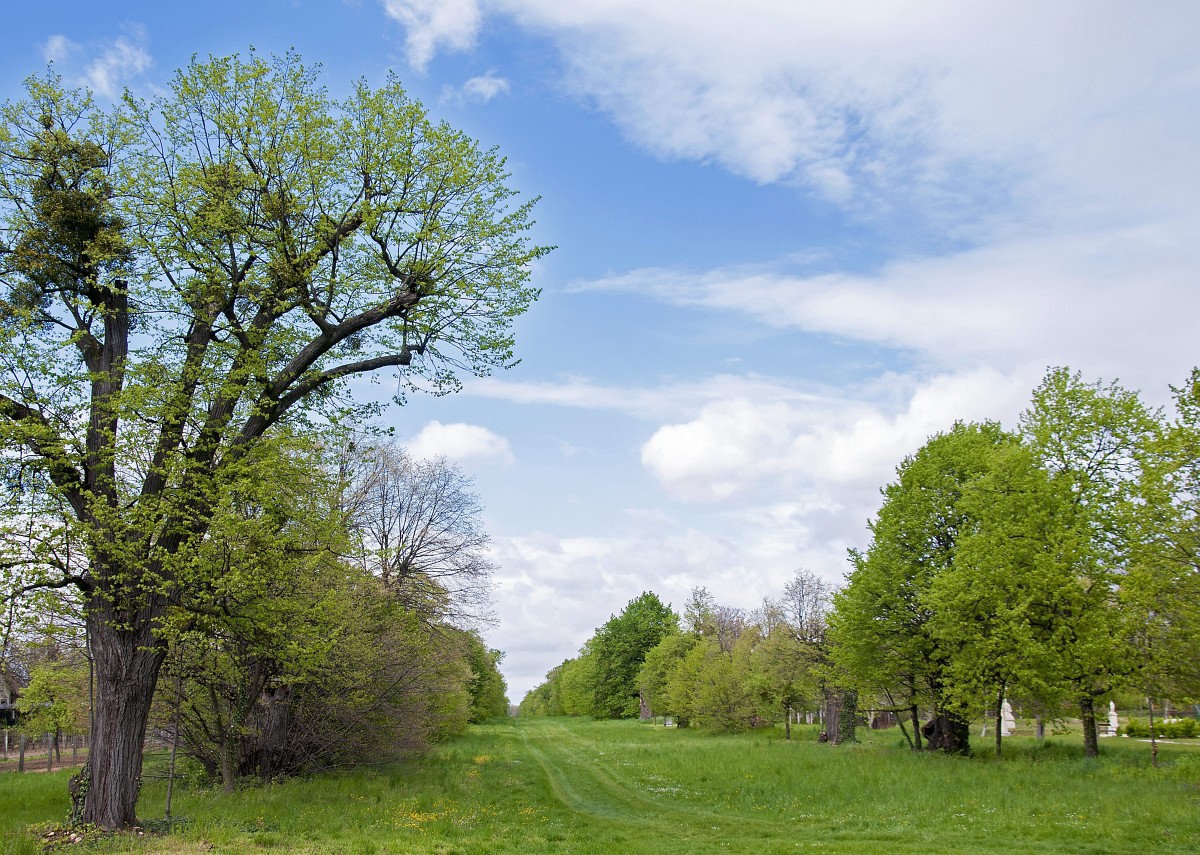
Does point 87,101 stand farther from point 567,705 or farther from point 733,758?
point 567,705

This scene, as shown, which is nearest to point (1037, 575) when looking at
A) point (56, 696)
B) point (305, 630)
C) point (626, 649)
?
point (305, 630)

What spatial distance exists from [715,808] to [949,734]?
15773mm

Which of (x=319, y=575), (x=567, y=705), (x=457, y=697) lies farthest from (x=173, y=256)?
(x=567, y=705)

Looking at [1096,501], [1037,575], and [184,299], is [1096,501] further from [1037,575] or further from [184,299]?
[184,299]

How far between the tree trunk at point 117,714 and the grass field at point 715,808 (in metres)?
1.21

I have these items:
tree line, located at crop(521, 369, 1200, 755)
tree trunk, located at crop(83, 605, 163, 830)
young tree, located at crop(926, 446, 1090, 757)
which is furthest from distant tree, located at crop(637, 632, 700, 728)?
tree trunk, located at crop(83, 605, 163, 830)

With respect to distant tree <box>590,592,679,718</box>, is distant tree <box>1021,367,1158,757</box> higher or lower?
higher

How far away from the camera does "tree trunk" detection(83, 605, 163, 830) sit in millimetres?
13750

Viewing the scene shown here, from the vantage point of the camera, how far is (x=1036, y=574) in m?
24.4

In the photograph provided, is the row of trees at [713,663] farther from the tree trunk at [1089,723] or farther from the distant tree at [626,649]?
the tree trunk at [1089,723]

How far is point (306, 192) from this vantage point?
598 inches

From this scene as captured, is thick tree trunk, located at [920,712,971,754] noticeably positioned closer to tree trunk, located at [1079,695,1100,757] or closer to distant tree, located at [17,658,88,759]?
tree trunk, located at [1079,695,1100,757]

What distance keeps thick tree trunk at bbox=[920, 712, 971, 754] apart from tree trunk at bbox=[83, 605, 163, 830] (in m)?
27.4

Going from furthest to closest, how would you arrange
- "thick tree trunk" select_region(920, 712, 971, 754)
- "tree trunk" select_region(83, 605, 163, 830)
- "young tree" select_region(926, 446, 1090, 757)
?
"thick tree trunk" select_region(920, 712, 971, 754)
"young tree" select_region(926, 446, 1090, 757)
"tree trunk" select_region(83, 605, 163, 830)
